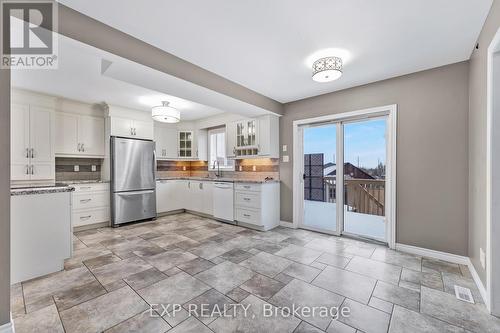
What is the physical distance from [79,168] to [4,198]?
361cm

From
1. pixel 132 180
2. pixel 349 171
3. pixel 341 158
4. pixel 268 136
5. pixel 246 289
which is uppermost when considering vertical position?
pixel 268 136

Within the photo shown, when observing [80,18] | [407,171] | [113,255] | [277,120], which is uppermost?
[80,18]

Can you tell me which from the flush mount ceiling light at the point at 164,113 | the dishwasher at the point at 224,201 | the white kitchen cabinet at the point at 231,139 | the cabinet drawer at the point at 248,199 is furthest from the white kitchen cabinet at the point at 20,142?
the cabinet drawer at the point at 248,199

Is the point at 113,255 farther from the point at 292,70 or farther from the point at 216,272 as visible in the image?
the point at 292,70

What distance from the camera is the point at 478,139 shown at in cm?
218

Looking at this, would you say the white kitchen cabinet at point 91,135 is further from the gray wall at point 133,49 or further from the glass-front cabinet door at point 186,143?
the gray wall at point 133,49

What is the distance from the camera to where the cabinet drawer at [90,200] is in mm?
3959

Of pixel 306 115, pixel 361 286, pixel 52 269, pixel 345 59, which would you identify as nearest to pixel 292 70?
pixel 345 59

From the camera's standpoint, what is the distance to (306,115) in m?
4.08

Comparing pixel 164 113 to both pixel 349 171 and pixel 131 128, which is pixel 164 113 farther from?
pixel 349 171

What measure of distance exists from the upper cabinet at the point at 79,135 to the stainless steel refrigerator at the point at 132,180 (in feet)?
1.33

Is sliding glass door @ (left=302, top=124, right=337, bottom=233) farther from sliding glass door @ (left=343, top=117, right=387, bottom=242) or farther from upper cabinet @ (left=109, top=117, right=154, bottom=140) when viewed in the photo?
upper cabinet @ (left=109, top=117, right=154, bottom=140)

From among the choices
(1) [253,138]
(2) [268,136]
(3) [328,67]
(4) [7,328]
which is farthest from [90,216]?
(3) [328,67]

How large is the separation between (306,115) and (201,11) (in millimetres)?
2738
